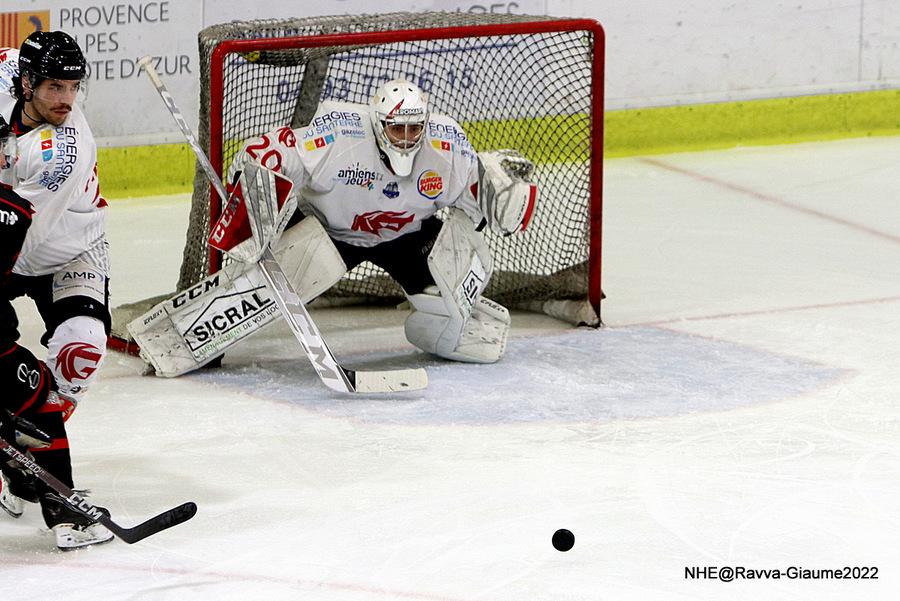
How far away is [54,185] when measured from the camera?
3.11m

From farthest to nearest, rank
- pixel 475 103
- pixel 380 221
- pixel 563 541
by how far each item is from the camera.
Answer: pixel 475 103 → pixel 380 221 → pixel 563 541

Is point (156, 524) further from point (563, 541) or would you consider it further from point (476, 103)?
point (476, 103)

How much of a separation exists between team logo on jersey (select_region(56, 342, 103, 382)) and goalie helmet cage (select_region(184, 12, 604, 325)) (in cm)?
125

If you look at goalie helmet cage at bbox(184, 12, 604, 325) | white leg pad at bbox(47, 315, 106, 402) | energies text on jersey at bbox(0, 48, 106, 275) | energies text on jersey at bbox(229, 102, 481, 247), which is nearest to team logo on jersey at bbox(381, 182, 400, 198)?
energies text on jersey at bbox(229, 102, 481, 247)

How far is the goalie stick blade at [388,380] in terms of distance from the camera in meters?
4.05

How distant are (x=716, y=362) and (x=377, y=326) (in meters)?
1.07

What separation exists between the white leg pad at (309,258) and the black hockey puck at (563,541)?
1.37 metres

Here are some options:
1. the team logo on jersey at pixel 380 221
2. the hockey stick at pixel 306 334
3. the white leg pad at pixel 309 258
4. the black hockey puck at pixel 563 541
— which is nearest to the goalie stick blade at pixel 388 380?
the hockey stick at pixel 306 334

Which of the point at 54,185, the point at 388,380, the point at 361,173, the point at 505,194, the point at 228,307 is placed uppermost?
the point at 54,185

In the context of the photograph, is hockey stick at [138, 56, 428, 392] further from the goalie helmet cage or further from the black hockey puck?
the black hockey puck

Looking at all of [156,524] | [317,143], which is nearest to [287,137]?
[317,143]

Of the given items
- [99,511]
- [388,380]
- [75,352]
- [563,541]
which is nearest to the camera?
[99,511]

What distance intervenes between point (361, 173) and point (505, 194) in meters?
0.42

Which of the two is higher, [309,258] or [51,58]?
[51,58]
